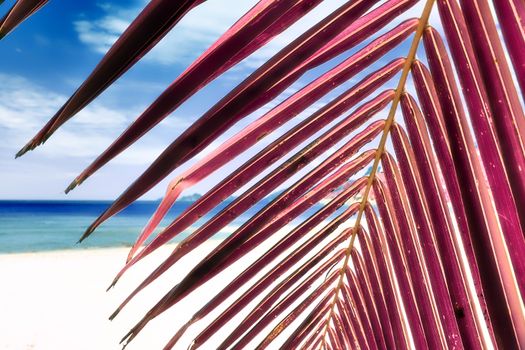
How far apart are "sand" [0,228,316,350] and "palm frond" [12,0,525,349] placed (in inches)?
178

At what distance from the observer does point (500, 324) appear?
0.31m

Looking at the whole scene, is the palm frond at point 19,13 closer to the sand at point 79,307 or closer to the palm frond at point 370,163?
the palm frond at point 370,163

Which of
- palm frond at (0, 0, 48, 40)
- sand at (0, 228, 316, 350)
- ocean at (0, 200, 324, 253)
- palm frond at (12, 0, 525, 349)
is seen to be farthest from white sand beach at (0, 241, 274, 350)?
ocean at (0, 200, 324, 253)

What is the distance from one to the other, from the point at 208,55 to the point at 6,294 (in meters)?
8.83

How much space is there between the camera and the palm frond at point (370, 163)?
12.3 inches

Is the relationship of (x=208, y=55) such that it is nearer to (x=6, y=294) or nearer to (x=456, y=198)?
(x=456, y=198)

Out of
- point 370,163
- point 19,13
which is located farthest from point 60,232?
point 19,13

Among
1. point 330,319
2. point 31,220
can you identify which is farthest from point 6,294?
point 31,220

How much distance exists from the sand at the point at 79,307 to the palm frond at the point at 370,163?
178 inches

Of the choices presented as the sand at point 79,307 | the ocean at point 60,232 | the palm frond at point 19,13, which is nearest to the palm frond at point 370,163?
the palm frond at point 19,13

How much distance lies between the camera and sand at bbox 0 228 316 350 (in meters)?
5.16

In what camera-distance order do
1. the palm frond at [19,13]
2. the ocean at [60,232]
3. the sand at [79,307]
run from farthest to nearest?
the ocean at [60,232] < the sand at [79,307] < the palm frond at [19,13]

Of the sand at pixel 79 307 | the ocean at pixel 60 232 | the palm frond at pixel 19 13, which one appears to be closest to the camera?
the palm frond at pixel 19 13

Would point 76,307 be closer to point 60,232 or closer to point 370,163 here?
point 370,163
